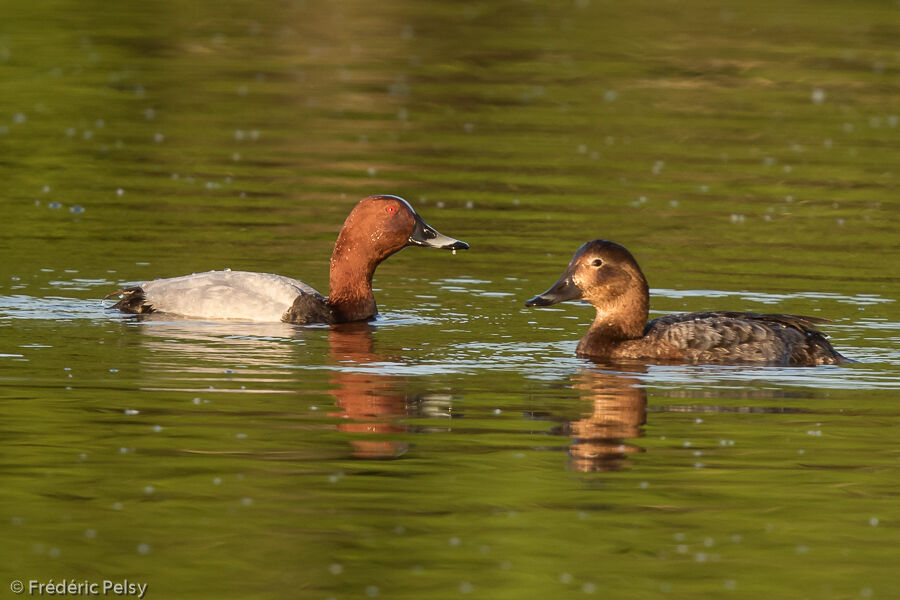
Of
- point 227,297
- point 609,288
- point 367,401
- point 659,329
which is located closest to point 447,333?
point 609,288

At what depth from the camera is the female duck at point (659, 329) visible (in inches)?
495

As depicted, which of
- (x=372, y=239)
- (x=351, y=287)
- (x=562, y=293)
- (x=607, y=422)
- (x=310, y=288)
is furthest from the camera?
(x=372, y=239)

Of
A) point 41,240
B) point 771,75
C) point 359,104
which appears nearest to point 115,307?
point 41,240

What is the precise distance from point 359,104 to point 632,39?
9.73 meters

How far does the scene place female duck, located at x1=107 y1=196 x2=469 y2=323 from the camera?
14.0 m

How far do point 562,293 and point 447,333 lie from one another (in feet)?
3.18

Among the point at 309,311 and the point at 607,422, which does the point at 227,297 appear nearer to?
the point at 309,311

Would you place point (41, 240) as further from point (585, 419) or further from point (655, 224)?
point (585, 419)

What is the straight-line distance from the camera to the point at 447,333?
13.4m

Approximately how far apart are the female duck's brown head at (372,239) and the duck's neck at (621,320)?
6.51 ft

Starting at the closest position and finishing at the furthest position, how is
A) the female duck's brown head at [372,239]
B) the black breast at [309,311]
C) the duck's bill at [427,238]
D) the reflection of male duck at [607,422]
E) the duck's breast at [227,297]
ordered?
the reflection of male duck at [607,422], the duck's breast at [227,297], the black breast at [309,311], the female duck's brown head at [372,239], the duck's bill at [427,238]

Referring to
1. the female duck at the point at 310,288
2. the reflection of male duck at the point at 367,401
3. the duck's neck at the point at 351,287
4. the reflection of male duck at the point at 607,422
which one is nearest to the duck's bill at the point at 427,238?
the female duck at the point at 310,288

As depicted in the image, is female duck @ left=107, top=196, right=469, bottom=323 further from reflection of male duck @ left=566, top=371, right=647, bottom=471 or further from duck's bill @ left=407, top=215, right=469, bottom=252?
reflection of male duck @ left=566, top=371, right=647, bottom=471

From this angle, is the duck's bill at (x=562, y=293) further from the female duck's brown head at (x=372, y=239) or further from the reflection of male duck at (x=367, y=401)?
the female duck's brown head at (x=372, y=239)
